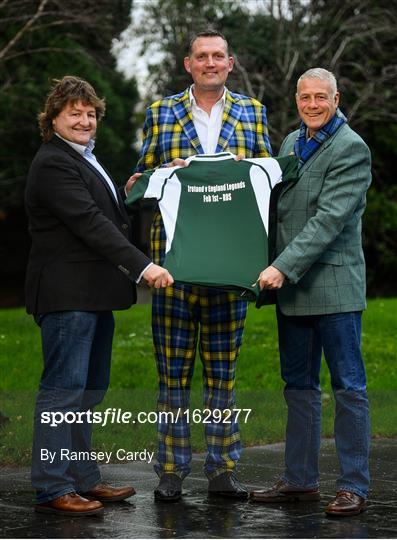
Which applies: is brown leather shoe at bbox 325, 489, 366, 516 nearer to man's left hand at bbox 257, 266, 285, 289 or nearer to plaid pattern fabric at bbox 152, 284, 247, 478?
plaid pattern fabric at bbox 152, 284, 247, 478

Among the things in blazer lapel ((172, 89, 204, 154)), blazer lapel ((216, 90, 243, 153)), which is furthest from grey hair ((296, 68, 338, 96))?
blazer lapel ((172, 89, 204, 154))

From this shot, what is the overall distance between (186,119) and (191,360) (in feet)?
4.55

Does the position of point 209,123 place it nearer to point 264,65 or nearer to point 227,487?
point 227,487

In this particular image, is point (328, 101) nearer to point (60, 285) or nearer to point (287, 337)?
point (287, 337)

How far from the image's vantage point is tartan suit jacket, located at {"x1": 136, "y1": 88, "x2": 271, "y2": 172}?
6336 mm

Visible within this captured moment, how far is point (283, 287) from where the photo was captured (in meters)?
6.05

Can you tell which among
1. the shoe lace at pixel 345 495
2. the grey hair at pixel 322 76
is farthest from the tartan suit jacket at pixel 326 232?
the shoe lace at pixel 345 495

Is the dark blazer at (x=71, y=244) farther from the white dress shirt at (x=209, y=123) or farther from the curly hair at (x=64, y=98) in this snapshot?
the white dress shirt at (x=209, y=123)

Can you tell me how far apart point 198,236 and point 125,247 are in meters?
0.44

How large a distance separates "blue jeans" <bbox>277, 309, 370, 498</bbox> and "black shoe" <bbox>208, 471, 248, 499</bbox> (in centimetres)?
27

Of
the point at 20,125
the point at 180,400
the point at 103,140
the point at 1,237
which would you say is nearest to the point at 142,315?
the point at 180,400

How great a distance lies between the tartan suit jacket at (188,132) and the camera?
6.34 m

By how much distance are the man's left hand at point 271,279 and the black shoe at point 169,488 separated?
47.7 inches

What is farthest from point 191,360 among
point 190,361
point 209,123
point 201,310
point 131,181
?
point 209,123
